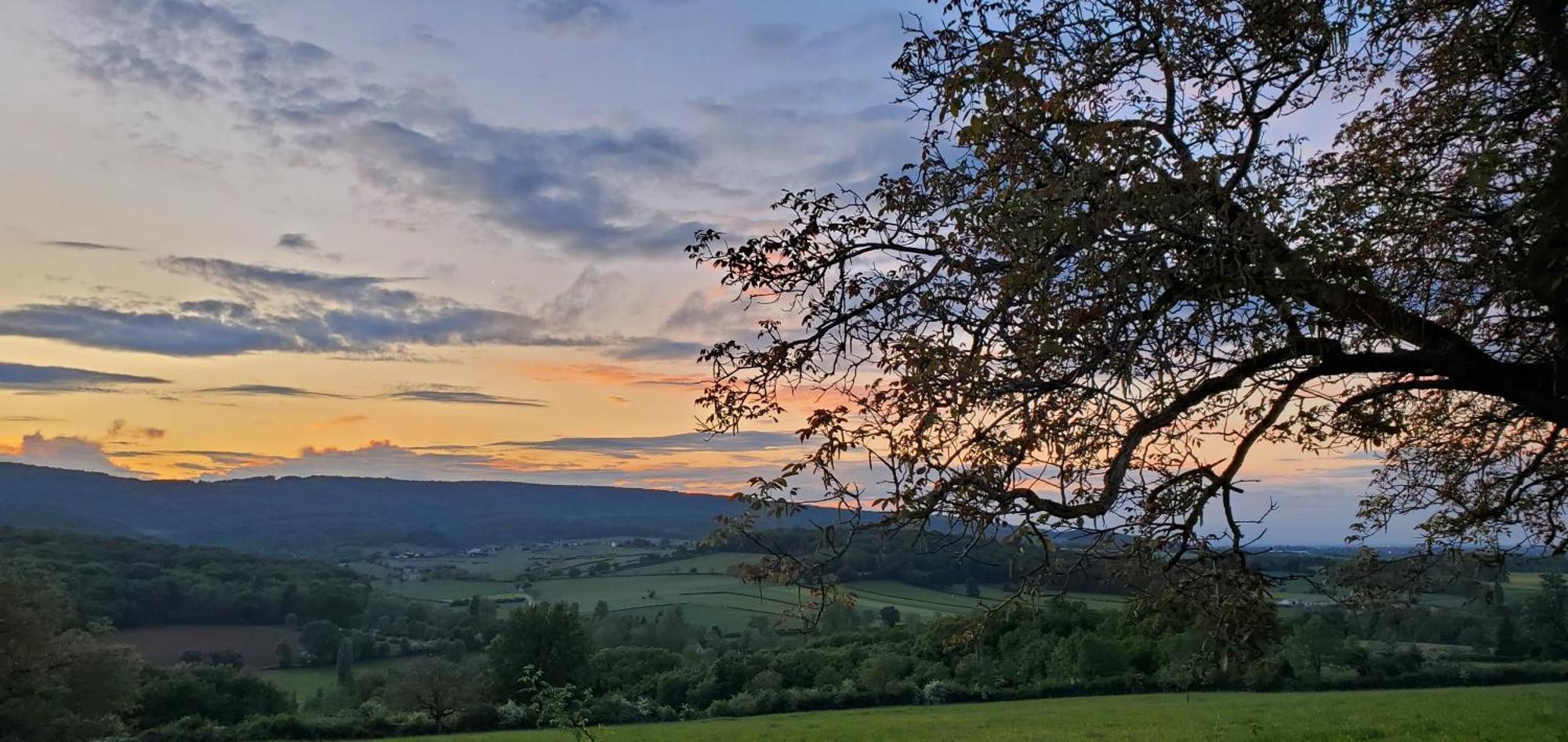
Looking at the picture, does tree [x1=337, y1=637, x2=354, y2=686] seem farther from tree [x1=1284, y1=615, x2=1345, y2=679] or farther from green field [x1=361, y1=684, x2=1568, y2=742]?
tree [x1=1284, y1=615, x2=1345, y2=679]

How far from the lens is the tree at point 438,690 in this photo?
40.3 metres

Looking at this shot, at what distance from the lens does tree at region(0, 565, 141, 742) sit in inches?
1147

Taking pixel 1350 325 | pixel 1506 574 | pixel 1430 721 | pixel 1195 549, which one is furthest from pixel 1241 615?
pixel 1430 721

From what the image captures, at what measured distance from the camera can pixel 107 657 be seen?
1335 inches

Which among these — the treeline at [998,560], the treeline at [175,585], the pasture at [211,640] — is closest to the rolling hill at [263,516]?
the treeline at [175,585]

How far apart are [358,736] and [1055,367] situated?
133 feet

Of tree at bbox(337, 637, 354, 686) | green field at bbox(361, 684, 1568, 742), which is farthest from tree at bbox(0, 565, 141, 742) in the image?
tree at bbox(337, 637, 354, 686)

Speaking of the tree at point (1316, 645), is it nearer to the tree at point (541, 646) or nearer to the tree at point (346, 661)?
the tree at point (541, 646)

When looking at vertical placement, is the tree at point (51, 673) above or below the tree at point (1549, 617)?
below

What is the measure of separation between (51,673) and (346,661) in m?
33.7

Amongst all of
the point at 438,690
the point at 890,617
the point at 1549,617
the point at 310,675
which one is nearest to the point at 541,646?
the point at 438,690

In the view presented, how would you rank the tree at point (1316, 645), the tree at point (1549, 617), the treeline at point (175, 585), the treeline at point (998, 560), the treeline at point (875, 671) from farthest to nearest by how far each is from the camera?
the treeline at point (175, 585), the tree at point (1316, 645), the treeline at point (875, 671), the tree at point (1549, 617), the treeline at point (998, 560)

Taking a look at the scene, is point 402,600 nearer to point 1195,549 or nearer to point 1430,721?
point 1430,721

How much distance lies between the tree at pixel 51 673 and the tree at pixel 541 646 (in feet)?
54.8
